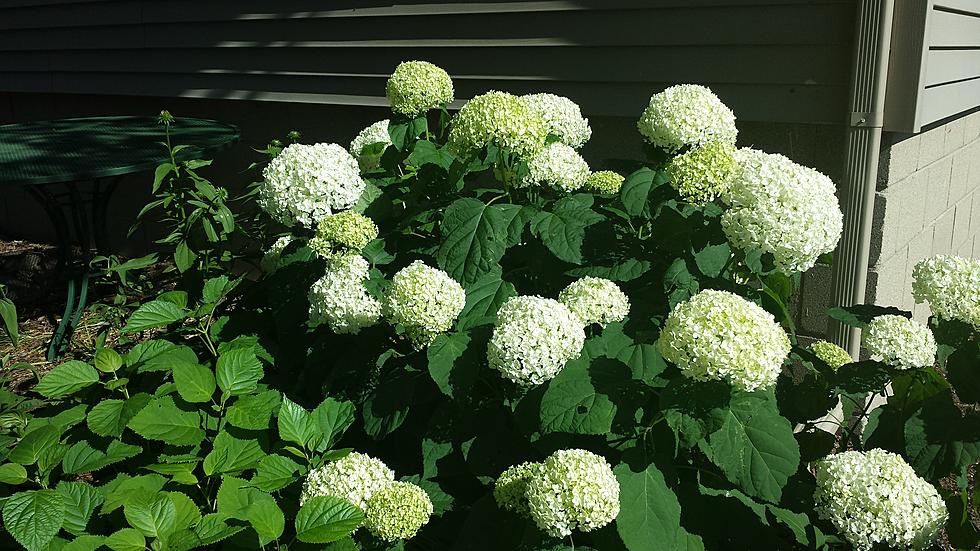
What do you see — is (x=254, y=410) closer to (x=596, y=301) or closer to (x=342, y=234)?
(x=342, y=234)

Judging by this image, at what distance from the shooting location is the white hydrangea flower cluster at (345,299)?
1.88 meters

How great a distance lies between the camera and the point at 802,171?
5.87 ft

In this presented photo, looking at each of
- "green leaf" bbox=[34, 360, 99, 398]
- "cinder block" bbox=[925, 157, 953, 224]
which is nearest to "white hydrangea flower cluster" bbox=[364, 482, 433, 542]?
"green leaf" bbox=[34, 360, 99, 398]

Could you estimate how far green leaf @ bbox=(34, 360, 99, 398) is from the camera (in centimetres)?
196

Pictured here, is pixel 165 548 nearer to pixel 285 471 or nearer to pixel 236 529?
pixel 236 529

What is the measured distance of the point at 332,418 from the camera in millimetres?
1908

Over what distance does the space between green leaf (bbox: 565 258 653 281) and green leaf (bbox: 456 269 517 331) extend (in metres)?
0.20

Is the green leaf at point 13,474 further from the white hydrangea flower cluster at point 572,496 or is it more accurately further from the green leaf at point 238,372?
the white hydrangea flower cluster at point 572,496

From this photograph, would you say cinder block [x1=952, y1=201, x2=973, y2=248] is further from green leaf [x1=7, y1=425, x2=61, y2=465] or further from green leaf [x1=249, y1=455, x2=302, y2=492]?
green leaf [x1=7, y1=425, x2=61, y2=465]

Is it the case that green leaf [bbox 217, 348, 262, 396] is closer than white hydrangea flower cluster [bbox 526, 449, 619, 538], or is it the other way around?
white hydrangea flower cluster [bbox 526, 449, 619, 538]

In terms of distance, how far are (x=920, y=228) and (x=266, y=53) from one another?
4219mm

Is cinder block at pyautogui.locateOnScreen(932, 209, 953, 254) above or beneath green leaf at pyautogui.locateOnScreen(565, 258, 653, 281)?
beneath

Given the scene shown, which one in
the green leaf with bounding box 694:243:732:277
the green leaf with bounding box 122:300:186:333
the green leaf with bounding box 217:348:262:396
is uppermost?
the green leaf with bounding box 694:243:732:277

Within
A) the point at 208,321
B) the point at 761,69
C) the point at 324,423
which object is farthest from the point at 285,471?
the point at 761,69
